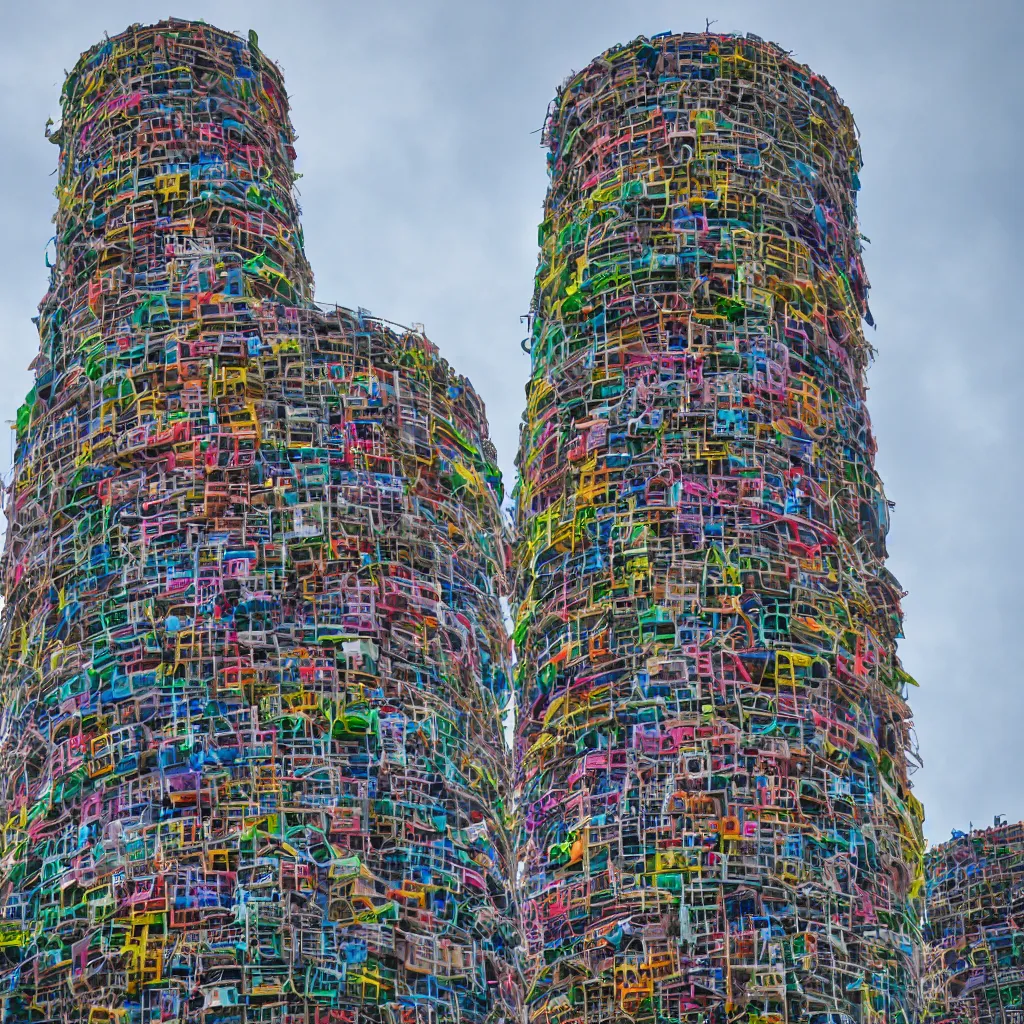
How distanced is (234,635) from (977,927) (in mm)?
16108

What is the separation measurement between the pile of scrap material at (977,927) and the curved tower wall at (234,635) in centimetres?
1109

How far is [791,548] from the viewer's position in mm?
51438

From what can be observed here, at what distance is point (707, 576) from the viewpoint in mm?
50812

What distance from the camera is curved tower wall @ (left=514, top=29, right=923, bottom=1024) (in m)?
48.0

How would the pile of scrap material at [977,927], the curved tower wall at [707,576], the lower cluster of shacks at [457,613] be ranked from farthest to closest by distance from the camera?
the pile of scrap material at [977,927] → the curved tower wall at [707,576] → the lower cluster of shacks at [457,613]

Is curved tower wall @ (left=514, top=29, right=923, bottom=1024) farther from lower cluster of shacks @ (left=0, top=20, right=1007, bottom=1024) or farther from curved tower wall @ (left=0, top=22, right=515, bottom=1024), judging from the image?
curved tower wall @ (left=0, top=22, right=515, bottom=1024)

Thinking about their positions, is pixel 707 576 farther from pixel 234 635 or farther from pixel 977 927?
pixel 977 927

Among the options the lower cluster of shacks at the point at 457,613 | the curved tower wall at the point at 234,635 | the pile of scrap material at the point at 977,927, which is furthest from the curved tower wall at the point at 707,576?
the pile of scrap material at the point at 977,927

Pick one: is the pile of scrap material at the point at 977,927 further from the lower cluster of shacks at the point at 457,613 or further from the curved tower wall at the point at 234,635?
the curved tower wall at the point at 234,635

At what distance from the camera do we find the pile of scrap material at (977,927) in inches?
2216

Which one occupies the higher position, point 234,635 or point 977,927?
point 234,635

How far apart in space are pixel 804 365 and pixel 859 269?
3.90m

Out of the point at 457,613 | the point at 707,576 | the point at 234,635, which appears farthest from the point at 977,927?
the point at 234,635

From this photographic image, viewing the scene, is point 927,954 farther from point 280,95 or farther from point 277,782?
point 280,95
